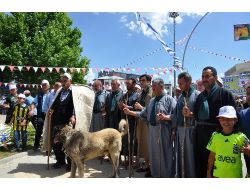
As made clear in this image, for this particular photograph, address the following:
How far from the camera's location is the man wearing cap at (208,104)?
17.4 ft

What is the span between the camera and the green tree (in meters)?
27.3

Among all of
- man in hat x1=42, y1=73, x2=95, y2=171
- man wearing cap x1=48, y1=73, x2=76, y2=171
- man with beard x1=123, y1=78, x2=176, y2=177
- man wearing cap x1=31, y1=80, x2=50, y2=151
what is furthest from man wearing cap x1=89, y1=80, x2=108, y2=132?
man with beard x1=123, y1=78, x2=176, y2=177

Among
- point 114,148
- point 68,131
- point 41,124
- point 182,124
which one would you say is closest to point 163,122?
point 182,124

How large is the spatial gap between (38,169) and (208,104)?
4.64 meters

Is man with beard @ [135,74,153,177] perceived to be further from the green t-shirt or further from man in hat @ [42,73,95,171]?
the green t-shirt

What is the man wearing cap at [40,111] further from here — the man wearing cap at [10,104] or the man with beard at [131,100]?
the man with beard at [131,100]

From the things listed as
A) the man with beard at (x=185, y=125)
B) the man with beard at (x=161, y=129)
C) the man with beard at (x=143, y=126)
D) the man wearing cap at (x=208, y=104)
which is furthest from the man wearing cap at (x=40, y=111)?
the man wearing cap at (x=208, y=104)

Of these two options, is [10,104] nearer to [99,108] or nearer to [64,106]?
[99,108]

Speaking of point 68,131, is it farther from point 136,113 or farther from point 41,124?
point 41,124

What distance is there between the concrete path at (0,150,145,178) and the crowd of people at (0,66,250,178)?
0.35 m

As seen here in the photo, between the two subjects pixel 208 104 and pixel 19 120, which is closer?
pixel 208 104

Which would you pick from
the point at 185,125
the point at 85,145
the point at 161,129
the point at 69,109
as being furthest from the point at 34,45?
the point at 185,125

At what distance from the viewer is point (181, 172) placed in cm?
630

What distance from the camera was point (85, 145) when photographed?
675 cm
